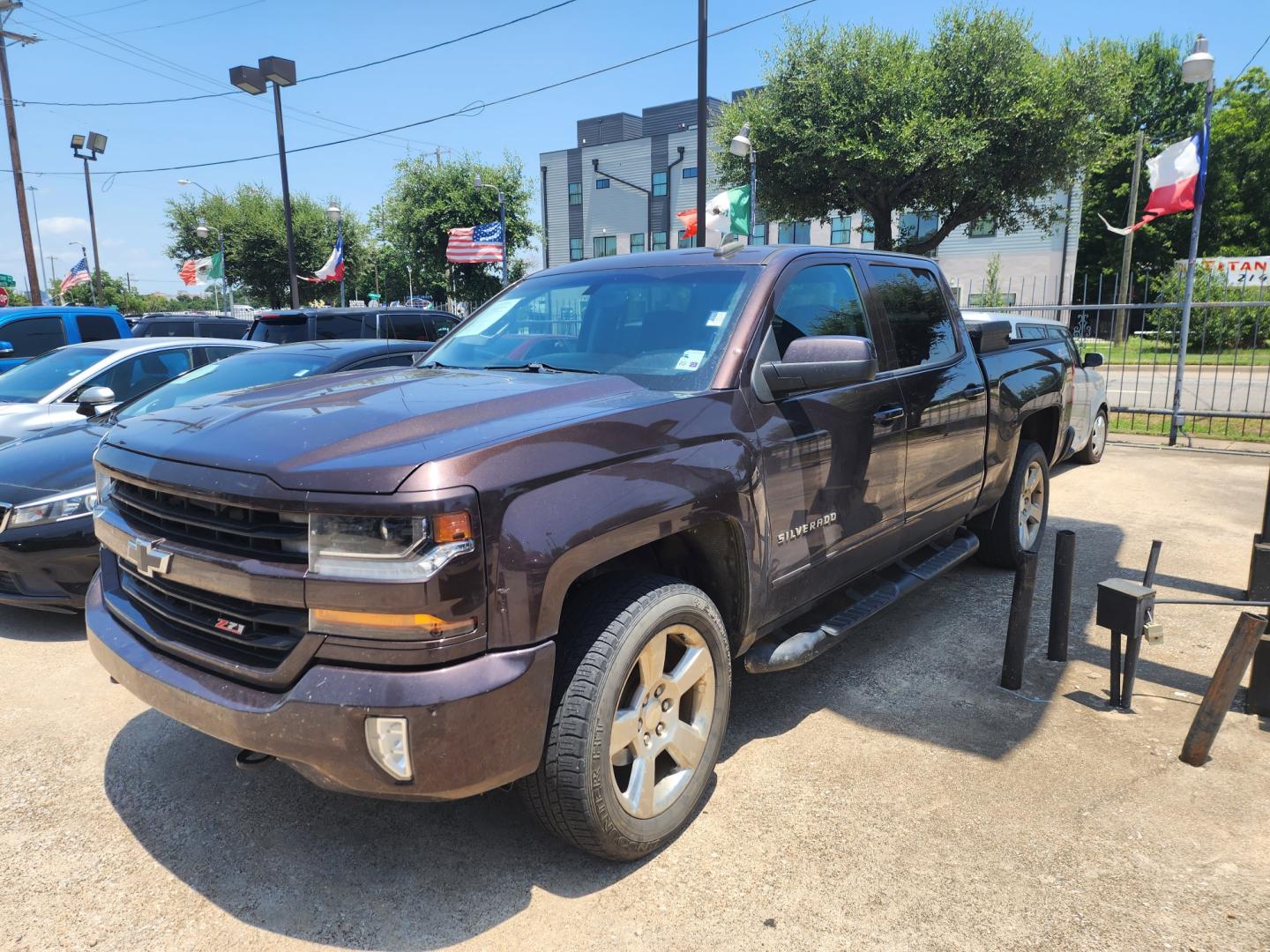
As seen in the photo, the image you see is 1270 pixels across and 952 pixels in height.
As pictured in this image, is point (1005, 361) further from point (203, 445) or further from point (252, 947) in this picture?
point (252, 947)

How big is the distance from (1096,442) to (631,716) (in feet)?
30.4

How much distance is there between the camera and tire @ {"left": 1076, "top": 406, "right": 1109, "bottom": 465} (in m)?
9.69

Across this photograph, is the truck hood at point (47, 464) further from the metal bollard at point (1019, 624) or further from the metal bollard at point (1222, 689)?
the metal bollard at point (1222, 689)

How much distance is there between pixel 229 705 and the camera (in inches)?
85.8

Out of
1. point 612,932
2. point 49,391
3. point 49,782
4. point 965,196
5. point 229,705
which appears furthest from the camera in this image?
point 965,196

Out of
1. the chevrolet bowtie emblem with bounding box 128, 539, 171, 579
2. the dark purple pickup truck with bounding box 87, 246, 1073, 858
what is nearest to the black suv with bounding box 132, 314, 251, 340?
the dark purple pickup truck with bounding box 87, 246, 1073, 858

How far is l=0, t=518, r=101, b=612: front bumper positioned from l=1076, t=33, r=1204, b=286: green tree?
45.7 meters

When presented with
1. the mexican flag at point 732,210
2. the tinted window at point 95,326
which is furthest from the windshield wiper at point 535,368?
the mexican flag at point 732,210

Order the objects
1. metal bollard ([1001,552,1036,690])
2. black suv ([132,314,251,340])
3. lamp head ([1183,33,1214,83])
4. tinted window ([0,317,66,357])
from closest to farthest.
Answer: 1. metal bollard ([1001,552,1036,690])
2. lamp head ([1183,33,1214,83])
3. tinted window ([0,317,66,357])
4. black suv ([132,314,251,340])

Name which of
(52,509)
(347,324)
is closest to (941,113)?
(347,324)

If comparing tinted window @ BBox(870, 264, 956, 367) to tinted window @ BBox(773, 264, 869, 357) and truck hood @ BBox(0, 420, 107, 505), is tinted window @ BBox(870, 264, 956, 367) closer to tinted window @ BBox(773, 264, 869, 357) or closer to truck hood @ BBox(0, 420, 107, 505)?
tinted window @ BBox(773, 264, 869, 357)

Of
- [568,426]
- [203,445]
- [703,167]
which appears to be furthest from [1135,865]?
[703,167]

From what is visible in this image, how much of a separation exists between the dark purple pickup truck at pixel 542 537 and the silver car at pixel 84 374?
15.1ft

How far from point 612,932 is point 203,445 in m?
1.80
